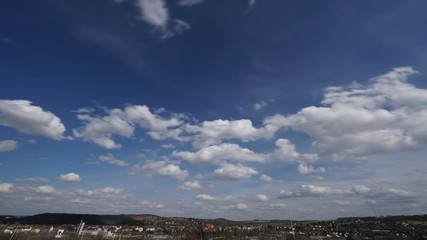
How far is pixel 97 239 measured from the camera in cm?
11931

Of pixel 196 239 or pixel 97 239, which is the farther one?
pixel 97 239

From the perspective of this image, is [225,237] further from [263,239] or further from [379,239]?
[379,239]

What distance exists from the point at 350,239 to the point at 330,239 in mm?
47224

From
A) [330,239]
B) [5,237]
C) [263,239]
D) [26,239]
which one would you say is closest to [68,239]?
[26,239]

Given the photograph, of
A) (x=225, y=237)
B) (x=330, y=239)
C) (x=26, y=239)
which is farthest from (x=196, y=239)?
(x=330, y=239)

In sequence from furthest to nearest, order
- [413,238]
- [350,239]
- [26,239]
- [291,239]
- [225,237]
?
1. [291,239]
2. [413,238]
3. [225,237]
4. [350,239]
5. [26,239]

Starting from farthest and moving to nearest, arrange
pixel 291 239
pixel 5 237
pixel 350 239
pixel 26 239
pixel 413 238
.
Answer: pixel 291 239 < pixel 413 238 < pixel 350 239 < pixel 5 237 < pixel 26 239

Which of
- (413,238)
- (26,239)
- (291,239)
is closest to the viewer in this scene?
(26,239)

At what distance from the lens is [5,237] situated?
106m

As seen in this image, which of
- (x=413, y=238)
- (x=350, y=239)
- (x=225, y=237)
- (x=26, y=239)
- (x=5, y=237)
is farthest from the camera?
(x=413, y=238)

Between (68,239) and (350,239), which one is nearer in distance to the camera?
(68,239)

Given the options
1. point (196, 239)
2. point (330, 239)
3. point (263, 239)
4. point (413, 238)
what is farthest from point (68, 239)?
point (413, 238)

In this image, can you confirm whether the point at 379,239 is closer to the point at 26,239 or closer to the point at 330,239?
the point at 330,239

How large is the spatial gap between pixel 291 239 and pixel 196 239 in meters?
64.5
